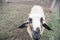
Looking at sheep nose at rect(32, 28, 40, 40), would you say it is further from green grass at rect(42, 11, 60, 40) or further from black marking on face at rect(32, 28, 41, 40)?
green grass at rect(42, 11, 60, 40)

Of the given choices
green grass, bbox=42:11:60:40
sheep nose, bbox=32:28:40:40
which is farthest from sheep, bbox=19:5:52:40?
green grass, bbox=42:11:60:40

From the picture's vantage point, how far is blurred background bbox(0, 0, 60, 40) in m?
5.42

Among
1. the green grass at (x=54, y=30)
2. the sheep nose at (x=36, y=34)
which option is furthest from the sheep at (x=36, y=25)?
the green grass at (x=54, y=30)

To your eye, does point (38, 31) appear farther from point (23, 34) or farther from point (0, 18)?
point (0, 18)

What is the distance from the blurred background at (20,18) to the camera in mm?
5418

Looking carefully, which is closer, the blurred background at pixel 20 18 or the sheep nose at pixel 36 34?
the sheep nose at pixel 36 34

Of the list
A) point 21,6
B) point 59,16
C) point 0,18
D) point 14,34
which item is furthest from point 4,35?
point 21,6

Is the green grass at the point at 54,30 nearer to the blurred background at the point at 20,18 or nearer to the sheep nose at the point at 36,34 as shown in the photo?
the blurred background at the point at 20,18

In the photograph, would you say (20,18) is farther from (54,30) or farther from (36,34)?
(36,34)

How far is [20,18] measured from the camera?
633cm

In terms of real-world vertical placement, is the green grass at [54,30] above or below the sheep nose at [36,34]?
below

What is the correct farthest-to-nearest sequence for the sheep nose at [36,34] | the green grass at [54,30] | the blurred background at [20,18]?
the blurred background at [20,18]
the green grass at [54,30]
the sheep nose at [36,34]

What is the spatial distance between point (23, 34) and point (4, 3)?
2.46m

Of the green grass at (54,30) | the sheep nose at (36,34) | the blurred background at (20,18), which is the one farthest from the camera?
the blurred background at (20,18)
